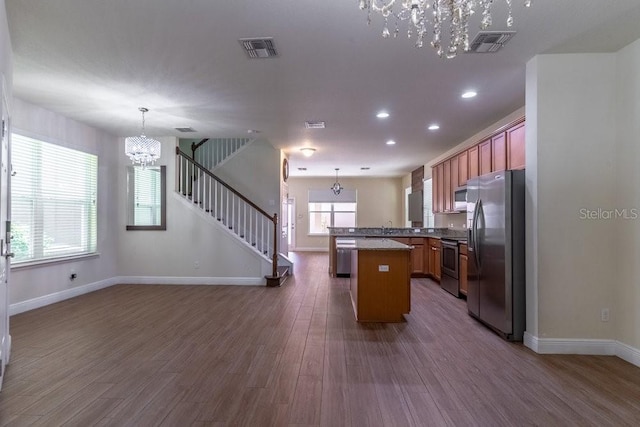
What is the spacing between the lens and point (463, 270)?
196 inches

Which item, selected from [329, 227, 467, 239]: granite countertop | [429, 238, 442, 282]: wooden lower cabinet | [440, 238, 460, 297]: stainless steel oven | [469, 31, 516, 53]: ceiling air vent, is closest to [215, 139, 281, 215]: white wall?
[329, 227, 467, 239]: granite countertop

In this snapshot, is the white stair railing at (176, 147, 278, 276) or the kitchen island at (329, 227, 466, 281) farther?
the kitchen island at (329, 227, 466, 281)

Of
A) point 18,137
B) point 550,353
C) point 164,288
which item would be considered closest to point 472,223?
point 550,353

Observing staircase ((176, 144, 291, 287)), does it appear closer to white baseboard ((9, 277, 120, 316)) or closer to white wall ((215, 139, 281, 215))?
white wall ((215, 139, 281, 215))

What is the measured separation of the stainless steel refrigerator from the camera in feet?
10.8

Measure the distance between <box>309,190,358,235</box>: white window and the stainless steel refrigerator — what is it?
8487 millimetres

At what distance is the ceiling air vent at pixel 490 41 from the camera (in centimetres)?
269

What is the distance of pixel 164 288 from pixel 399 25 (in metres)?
5.49

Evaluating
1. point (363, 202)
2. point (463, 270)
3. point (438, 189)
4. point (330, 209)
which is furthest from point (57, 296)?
point (363, 202)

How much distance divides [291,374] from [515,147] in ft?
11.9

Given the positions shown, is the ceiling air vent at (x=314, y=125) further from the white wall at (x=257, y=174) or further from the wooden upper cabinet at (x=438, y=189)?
the wooden upper cabinet at (x=438, y=189)

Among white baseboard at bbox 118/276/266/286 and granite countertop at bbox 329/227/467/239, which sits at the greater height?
granite countertop at bbox 329/227/467/239

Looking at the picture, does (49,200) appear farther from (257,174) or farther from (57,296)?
(257,174)

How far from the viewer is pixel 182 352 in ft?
9.98
